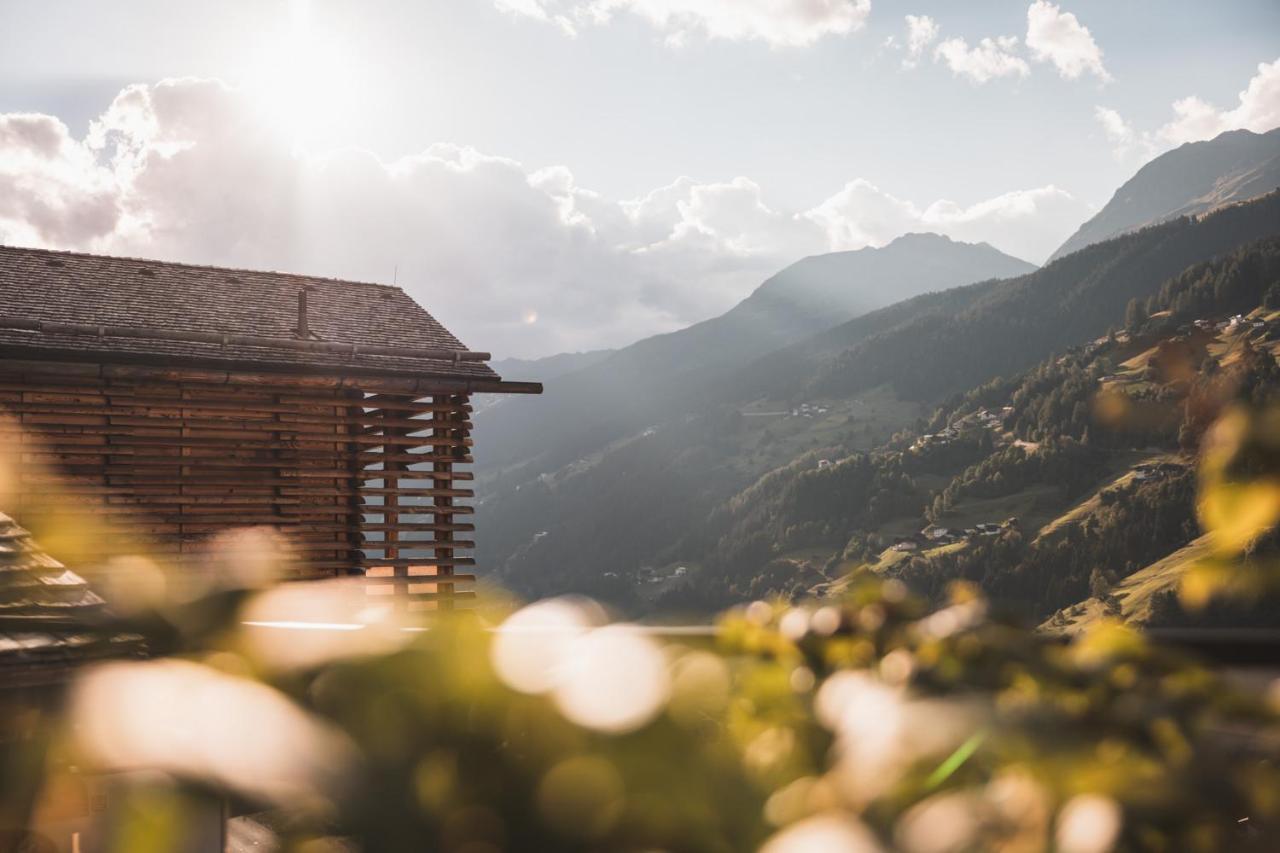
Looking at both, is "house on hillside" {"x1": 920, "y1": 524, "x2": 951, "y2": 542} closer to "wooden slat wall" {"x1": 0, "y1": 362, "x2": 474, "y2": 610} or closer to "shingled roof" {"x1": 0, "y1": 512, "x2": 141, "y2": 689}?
"wooden slat wall" {"x1": 0, "y1": 362, "x2": 474, "y2": 610}

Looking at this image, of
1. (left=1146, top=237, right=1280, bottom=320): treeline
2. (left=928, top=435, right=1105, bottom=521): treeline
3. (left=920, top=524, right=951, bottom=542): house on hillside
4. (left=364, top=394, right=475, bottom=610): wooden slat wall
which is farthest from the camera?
(left=1146, top=237, right=1280, bottom=320): treeline

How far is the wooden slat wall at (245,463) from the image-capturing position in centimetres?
1462

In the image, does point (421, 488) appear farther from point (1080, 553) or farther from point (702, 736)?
point (1080, 553)

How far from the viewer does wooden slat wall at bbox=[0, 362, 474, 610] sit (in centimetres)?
1462

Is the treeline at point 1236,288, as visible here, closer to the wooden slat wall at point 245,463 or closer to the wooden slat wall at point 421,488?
the wooden slat wall at point 421,488

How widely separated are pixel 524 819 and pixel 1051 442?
169576mm

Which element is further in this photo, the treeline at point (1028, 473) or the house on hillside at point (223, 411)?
the treeline at point (1028, 473)

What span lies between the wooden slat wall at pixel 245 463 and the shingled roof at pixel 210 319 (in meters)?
0.53

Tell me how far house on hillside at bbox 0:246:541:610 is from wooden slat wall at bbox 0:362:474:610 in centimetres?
3

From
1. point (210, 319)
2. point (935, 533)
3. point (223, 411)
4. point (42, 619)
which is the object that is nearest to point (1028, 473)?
point (935, 533)

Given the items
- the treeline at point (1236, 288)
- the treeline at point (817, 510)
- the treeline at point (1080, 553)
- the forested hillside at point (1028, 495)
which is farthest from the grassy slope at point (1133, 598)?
the treeline at point (1236, 288)

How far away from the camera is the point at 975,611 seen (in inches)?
36.9

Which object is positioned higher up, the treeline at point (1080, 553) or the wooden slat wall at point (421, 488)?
the wooden slat wall at point (421, 488)

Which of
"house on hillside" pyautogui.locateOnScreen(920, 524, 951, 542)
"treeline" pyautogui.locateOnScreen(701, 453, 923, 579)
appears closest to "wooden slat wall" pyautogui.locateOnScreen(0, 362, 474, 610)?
"house on hillside" pyautogui.locateOnScreen(920, 524, 951, 542)
